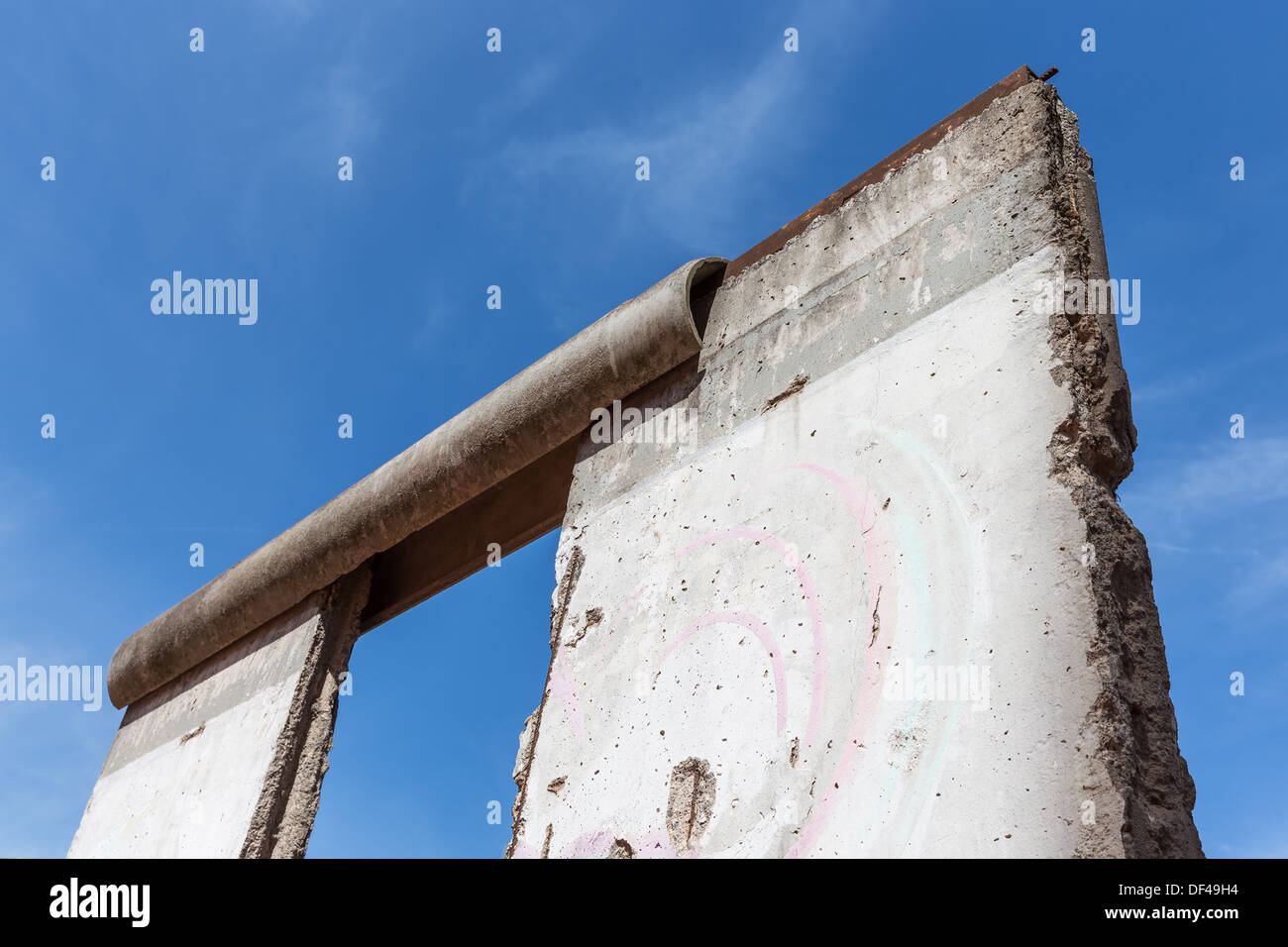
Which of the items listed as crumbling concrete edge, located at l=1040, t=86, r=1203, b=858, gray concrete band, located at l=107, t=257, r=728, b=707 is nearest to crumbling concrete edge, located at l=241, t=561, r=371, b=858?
gray concrete band, located at l=107, t=257, r=728, b=707

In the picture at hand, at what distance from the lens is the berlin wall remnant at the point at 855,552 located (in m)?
2.10

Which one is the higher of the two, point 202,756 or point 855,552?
point 202,756

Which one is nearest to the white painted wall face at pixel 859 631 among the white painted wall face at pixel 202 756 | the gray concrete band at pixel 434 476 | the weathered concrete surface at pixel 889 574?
the weathered concrete surface at pixel 889 574

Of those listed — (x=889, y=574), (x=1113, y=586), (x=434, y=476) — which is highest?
(x=434, y=476)

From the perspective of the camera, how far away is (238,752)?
15.1ft

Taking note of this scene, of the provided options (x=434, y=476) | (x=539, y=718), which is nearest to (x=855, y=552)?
(x=539, y=718)

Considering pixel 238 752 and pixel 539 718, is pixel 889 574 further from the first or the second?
pixel 238 752

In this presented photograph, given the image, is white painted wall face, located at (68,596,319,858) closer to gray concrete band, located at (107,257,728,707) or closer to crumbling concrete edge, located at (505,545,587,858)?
gray concrete band, located at (107,257,728,707)

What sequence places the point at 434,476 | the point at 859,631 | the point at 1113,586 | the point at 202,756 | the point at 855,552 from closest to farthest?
the point at 1113,586 < the point at 859,631 < the point at 855,552 < the point at 434,476 < the point at 202,756

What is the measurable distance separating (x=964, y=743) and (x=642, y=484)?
→ 5.21ft

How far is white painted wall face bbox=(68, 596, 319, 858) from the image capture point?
4426mm

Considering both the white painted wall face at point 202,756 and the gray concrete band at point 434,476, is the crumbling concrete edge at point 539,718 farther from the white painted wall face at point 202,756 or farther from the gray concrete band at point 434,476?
the white painted wall face at point 202,756

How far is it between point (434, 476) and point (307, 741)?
1195 millimetres

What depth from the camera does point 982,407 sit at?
8.27 ft
